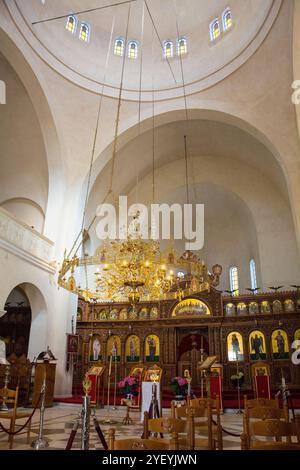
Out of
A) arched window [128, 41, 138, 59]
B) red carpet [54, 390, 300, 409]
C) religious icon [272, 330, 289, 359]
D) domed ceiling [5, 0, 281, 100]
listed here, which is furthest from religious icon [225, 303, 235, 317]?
arched window [128, 41, 138, 59]

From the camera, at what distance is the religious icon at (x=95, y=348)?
13617 millimetres

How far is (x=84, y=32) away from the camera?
1338cm

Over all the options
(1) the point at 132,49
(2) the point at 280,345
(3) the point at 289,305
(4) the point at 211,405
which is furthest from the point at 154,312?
(1) the point at 132,49

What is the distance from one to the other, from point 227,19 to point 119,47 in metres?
4.27

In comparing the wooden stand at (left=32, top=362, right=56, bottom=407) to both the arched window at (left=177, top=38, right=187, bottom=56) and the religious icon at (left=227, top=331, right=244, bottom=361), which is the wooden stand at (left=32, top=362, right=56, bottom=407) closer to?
the religious icon at (left=227, top=331, right=244, bottom=361)

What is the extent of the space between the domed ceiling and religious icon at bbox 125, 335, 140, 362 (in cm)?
943

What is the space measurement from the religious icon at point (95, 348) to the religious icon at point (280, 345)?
6558 millimetres

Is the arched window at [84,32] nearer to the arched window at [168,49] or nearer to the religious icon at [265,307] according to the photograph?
the arched window at [168,49]

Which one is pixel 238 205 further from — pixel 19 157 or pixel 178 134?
pixel 19 157

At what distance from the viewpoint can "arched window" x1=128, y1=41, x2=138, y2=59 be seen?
1397cm

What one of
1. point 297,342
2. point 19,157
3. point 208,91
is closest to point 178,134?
point 208,91

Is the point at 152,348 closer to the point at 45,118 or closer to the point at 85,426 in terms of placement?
the point at 45,118

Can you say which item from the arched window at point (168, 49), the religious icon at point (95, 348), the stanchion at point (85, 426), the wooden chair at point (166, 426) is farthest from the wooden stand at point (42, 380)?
the arched window at point (168, 49)

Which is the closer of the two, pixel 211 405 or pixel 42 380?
pixel 211 405
